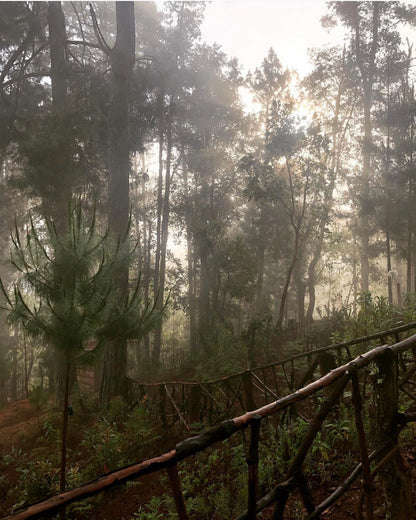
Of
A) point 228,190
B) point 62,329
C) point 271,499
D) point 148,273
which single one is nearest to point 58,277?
point 62,329

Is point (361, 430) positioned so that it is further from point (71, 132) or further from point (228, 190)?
point (228, 190)

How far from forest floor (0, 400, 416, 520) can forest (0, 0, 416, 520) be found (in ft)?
0.11

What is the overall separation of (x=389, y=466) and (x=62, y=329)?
13.2 ft

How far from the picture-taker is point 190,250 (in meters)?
25.2

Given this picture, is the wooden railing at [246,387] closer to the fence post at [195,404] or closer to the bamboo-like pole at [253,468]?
the fence post at [195,404]

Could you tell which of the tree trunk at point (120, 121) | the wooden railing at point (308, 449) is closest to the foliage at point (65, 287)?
the wooden railing at point (308, 449)

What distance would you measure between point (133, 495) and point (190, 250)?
68.3 ft

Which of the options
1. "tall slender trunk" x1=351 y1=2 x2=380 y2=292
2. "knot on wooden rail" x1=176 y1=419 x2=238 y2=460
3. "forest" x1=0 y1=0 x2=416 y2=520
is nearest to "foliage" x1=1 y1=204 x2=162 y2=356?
"forest" x1=0 y1=0 x2=416 y2=520

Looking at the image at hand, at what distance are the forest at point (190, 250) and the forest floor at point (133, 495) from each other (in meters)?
0.03

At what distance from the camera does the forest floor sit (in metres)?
2.97

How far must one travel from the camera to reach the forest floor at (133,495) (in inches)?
117

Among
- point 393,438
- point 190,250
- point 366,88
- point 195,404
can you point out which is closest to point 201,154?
point 190,250

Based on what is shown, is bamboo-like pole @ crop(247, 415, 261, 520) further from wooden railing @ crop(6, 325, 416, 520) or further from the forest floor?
the forest floor

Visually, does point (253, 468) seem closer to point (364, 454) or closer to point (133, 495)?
point (364, 454)
